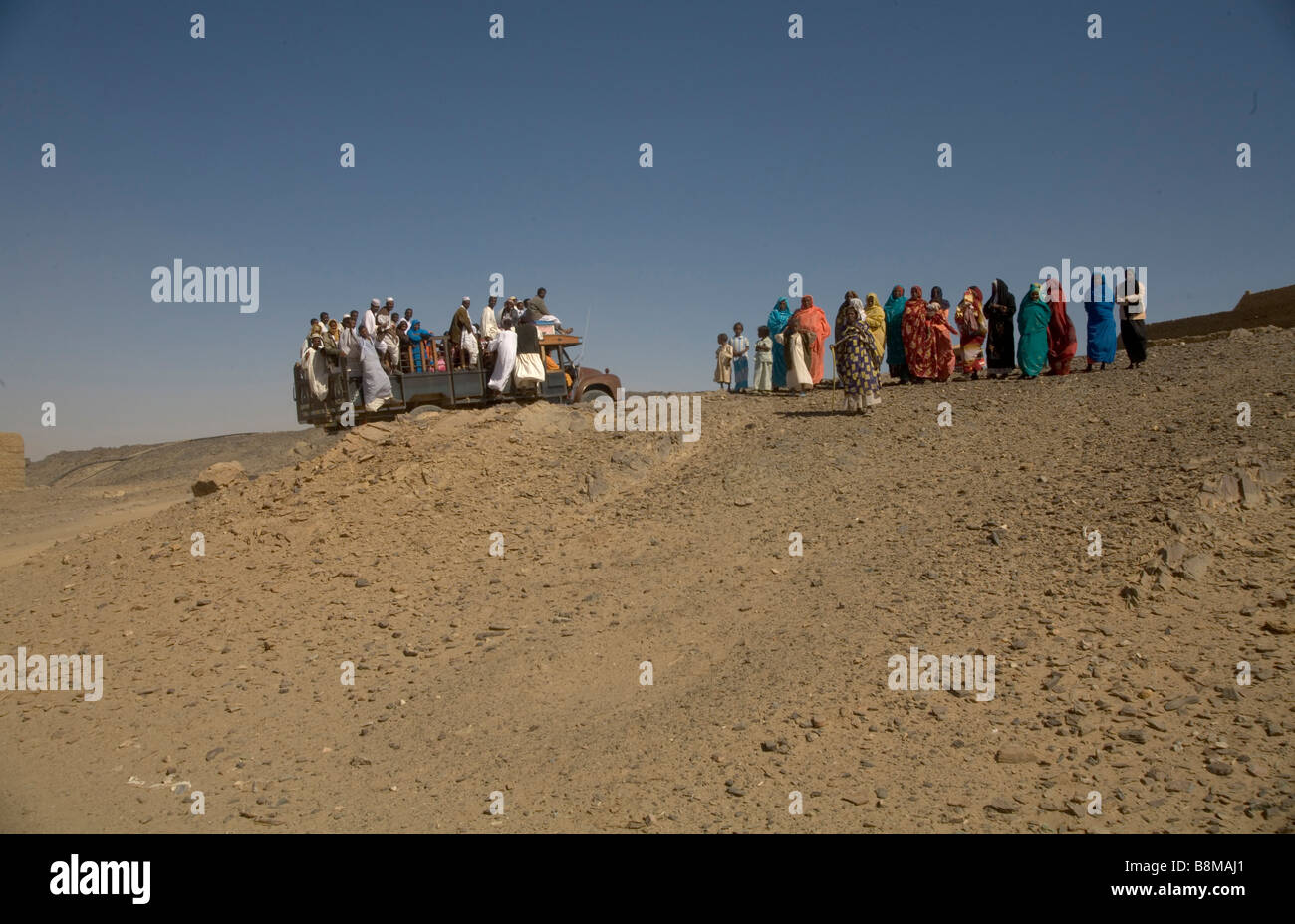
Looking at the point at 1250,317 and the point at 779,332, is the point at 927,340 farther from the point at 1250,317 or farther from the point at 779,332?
the point at 1250,317

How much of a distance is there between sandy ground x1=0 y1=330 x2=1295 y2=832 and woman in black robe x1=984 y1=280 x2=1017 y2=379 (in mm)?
1840

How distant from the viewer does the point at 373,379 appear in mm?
12961

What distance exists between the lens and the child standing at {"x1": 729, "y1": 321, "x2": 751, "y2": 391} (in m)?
16.9

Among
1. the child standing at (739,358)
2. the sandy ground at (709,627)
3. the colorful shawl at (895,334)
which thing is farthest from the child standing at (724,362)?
the sandy ground at (709,627)

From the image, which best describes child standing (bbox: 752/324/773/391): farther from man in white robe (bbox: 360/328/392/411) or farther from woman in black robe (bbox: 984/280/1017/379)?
man in white robe (bbox: 360/328/392/411)

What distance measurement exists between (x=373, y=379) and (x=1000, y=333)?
10.2 metres

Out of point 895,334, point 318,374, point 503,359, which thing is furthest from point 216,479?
point 895,334

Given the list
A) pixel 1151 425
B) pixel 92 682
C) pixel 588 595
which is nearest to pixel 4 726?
pixel 92 682

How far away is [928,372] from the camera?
45.9ft

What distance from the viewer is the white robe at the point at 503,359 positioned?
13.6 metres

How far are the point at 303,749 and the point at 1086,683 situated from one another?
18.9 feet

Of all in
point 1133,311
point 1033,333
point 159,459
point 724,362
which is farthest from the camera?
point 159,459

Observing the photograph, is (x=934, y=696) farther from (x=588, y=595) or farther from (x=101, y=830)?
(x=101, y=830)

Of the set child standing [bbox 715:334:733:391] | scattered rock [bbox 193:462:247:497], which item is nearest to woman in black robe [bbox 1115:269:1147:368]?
child standing [bbox 715:334:733:391]
